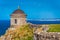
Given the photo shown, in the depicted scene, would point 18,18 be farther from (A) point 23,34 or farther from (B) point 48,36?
(B) point 48,36

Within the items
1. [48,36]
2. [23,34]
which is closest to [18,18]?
[23,34]

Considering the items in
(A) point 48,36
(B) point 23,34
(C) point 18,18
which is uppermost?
(A) point 48,36

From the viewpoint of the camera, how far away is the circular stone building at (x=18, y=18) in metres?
52.2

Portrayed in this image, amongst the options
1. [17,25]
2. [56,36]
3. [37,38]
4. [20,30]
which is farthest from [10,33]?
[56,36]

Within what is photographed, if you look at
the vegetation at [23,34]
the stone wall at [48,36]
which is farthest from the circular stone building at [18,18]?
the stone wall at [48,36]

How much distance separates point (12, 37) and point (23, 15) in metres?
11.1

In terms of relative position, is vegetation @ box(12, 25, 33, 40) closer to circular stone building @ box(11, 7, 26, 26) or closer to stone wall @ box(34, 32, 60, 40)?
→ circular stone building @ box(11, 7, 26, 26)

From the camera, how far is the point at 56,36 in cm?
2652

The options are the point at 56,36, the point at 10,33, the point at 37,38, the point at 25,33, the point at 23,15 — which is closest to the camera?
the point at 56,36

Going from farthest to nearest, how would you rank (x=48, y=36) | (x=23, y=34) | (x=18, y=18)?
(x=18, y=18), (x=23, y=34), (x=48, y=36)

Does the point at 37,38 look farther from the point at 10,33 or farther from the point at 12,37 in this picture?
the point at 10,33

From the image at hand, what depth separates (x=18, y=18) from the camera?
52688 mm

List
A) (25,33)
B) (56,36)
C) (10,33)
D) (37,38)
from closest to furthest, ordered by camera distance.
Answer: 1. (56,36)
2. (37,38)
3. (25,33)
4. (10,33)

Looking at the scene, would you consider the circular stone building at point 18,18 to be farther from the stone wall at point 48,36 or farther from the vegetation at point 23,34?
the stone wall at point 48,36
